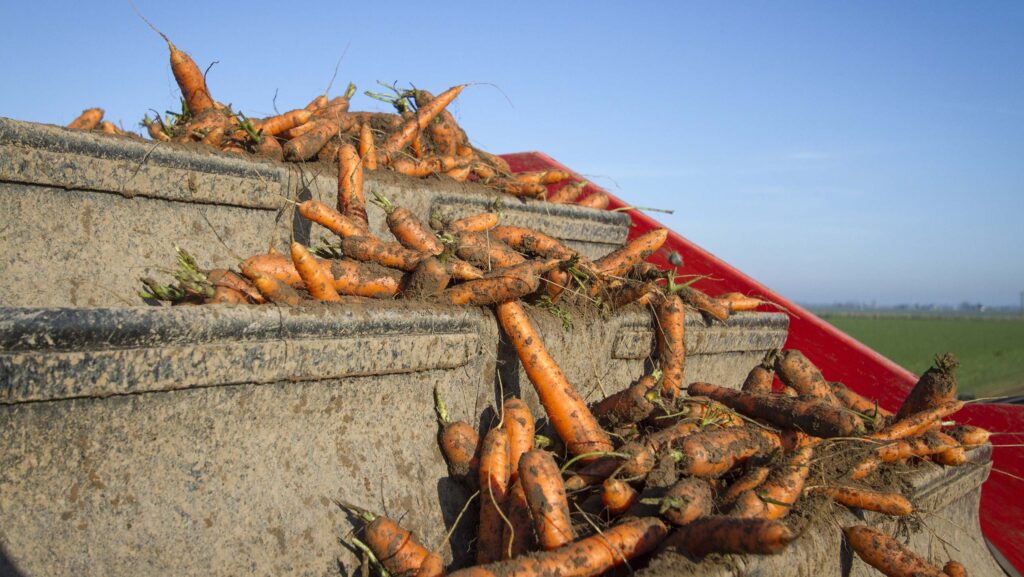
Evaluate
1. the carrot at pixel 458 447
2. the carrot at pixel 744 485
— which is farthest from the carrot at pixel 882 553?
the carrot at pixel 458 447

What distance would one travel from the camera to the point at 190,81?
4168mm

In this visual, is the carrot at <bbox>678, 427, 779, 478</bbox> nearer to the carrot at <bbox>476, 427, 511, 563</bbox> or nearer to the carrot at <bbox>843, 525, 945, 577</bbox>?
the carrot at <bbox>843, 525, 945, 577</bbox>

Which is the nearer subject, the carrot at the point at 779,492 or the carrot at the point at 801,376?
the carrot at the point at 779,492

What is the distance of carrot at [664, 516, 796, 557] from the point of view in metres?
2.10

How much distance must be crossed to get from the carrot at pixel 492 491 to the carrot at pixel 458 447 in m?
0.04

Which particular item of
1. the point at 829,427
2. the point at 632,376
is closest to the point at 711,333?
the point at 632,376

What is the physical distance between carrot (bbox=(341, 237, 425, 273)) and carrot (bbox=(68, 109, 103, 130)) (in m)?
2.05

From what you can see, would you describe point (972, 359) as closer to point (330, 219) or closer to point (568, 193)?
point (568, 193)

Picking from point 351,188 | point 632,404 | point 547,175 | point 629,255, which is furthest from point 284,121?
point 632,404

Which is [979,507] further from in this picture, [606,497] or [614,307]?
[606,497]

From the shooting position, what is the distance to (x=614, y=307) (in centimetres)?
347

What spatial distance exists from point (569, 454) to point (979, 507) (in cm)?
280

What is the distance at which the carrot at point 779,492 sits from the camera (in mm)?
2467

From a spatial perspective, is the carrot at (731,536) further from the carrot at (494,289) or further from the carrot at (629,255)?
the carrot at (629,255)
